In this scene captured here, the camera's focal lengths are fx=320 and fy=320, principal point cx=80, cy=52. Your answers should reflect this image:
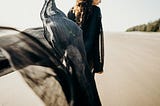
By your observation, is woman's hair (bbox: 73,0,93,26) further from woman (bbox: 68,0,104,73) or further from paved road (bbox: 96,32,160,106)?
paved road (bbox: 96,32,160,106)

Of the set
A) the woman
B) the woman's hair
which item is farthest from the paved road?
the woman's hair

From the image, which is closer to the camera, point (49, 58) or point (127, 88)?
point (49, 58)

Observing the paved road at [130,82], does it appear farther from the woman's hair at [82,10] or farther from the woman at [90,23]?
the woman's hair at [82,10]

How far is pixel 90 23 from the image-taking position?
374 centimetres

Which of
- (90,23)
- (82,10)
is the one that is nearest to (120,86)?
(90,23)

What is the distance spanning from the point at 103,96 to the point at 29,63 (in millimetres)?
3327

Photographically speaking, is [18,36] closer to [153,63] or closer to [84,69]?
[84,69]

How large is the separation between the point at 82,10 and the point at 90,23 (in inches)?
7.3

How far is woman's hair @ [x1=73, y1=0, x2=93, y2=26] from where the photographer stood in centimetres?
364

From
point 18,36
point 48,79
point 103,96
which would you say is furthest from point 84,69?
point 103,96

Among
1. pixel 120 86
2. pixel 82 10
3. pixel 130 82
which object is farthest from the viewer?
pixel 130 82

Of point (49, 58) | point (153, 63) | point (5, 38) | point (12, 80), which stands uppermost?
point (5, 38)

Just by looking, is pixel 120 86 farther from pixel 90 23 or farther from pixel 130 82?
pixel 90 23

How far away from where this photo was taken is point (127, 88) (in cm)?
673
